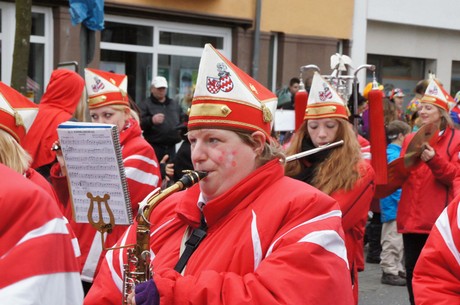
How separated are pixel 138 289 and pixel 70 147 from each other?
4.19 ft

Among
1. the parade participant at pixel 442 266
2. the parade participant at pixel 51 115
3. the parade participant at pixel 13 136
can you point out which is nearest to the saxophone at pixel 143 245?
the parade participant at pixel 13 136

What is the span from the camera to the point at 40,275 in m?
2.28

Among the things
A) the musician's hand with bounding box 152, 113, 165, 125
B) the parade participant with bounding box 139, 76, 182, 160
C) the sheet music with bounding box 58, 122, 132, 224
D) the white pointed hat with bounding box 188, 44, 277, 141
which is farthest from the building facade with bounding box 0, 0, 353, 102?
the white pointed hat with bounding box 188, 44, 277, 141

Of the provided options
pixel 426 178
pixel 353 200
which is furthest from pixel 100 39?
pixel 353 200

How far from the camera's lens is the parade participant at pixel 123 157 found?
509 centimetres

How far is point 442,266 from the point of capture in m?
3.22

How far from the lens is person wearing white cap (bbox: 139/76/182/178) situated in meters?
10.9

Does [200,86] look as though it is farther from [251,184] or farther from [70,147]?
[70,147]

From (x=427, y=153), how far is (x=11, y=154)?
4.01m

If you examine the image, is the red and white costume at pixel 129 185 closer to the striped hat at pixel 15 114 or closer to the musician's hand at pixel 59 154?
the musician's hand at pixel 59 154

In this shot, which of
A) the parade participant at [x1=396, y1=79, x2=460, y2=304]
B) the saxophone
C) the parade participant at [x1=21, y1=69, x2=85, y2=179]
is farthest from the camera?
the parade participant at [x1=396, y1=79, x2=460, y2=304]

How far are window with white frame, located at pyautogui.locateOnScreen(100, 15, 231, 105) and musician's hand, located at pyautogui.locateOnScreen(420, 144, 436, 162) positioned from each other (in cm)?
764

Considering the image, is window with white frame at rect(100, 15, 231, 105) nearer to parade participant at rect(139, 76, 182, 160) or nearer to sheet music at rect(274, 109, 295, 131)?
parade participant at rect(139, 76, 182, 160)

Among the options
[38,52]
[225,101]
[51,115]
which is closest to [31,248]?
[225,101]
